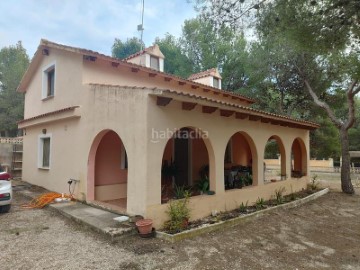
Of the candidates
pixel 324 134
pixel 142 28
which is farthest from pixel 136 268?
pixel 324 134

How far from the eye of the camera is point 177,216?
7336 mm

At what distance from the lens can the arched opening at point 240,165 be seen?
11114 mm

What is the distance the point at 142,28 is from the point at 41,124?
11430 millimetres

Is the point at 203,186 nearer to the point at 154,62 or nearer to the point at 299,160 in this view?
the point at 154,62

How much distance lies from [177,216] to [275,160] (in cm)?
3410

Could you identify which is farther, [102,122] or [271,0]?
[102,122]

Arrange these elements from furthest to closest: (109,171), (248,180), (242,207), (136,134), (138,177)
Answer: (248,180) → (109,171) → (242,207) → (136,134) → (138,177)

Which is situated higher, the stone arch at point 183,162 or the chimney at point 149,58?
the chimney at point 149,58

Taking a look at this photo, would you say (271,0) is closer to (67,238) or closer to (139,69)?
(139,69)

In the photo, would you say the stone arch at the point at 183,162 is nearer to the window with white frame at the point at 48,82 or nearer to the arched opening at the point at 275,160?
the arched opening at the point at 275,160

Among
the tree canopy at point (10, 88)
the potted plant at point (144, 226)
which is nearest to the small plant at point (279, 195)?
the potted plant at point (144, 226)

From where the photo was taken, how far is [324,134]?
71.8 feet

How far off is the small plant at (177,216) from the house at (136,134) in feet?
0.68

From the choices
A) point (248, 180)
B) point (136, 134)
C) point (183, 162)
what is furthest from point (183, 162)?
point (136, 134)
